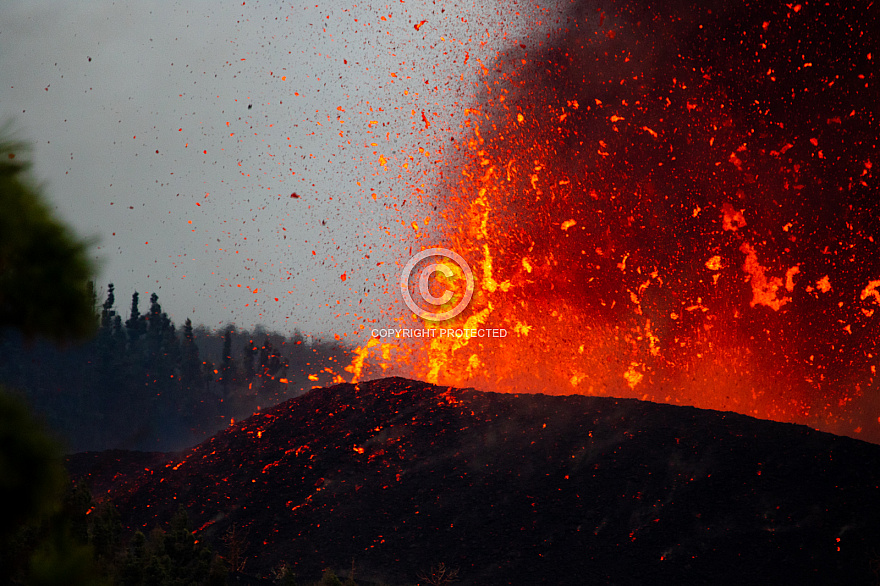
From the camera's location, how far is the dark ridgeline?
138 ft

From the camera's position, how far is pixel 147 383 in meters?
45.4

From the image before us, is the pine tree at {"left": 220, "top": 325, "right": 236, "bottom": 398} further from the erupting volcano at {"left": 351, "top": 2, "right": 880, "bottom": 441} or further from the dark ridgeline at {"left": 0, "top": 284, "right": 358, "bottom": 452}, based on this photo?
the erupting volcano at {"left": 351, "top": 2, "right": 880, "bottom": 441}

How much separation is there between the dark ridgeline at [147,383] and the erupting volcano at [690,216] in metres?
20.2

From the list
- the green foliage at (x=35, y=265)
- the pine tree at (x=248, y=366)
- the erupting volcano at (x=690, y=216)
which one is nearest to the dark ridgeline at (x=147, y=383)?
the pine tree at (x=248, y=366)

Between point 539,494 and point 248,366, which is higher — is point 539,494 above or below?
below

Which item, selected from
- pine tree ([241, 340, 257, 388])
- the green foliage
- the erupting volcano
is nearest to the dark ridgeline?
pine tree ([241, 340, 257, 388])

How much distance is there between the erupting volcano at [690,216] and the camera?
18031 mm

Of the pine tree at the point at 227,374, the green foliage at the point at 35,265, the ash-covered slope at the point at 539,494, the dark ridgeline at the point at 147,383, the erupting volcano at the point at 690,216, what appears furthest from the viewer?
the pine tree at the point at 227,374

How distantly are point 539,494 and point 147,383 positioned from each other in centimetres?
4048

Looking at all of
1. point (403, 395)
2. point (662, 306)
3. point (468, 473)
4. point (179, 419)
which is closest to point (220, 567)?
point (468, 473)

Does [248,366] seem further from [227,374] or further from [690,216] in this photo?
[690,216]

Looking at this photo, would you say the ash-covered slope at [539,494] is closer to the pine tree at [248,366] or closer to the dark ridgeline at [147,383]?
the dark ridgeline at [147,383]

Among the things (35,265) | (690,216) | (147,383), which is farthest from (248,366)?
(35,265)

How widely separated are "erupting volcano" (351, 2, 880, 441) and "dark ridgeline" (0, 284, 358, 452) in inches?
797
